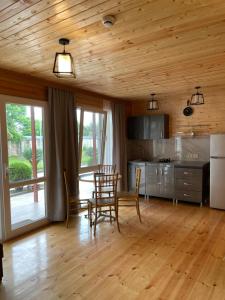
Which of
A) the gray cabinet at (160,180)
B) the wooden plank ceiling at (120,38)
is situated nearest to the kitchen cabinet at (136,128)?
the gray cabinet at (160,180)

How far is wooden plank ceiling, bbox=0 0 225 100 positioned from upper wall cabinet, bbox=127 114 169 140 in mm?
1796

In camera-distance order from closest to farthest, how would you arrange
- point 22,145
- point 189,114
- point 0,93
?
1. point 0,93
2. point 22,145
3. point 189,114

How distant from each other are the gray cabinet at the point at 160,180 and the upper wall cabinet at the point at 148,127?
774 millimetres

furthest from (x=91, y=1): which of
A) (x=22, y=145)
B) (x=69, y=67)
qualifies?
(x=22, y=145)

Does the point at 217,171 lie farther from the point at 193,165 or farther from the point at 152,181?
the point at 152,181

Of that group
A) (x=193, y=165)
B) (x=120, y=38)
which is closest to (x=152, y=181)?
(x=193, y=165)

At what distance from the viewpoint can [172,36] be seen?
230 cm

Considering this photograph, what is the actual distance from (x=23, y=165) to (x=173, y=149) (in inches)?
141

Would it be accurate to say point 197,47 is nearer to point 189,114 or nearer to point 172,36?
point 172,36

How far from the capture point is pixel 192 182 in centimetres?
494

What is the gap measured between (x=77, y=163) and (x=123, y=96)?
2082mm

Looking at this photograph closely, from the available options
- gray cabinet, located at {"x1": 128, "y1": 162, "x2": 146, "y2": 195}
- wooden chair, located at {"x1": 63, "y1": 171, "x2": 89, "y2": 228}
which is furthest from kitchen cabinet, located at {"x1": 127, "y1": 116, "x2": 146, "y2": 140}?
wooden chair, located at {"x1": 63, "y1": 171, "x2": 89, "y2": 228}

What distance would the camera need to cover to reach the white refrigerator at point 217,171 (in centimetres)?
447

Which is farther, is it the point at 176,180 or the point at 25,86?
the point at 176,180
